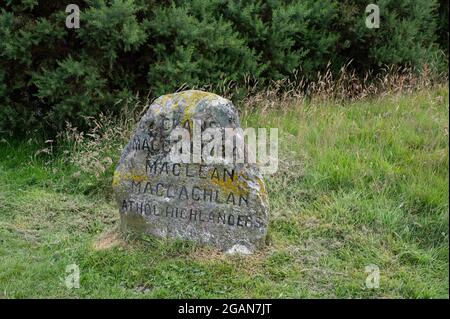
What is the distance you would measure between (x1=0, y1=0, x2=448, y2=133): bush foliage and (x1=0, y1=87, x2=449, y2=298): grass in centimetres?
71

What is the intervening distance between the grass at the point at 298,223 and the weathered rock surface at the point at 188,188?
0.16 meters

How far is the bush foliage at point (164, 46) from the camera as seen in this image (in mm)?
6418

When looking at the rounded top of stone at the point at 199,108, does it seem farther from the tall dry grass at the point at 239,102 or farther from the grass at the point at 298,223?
the tall dry grass at the point at 239,102

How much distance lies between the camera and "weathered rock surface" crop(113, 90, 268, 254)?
465 centimetres

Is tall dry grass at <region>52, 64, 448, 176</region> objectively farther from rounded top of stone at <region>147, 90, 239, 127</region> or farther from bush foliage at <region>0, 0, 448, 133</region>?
rounded top of stone at <region>147, 90, 239, 127</region>

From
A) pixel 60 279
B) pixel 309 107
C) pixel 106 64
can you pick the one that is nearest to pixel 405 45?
pixel 309 107

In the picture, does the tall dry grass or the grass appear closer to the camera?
the grass

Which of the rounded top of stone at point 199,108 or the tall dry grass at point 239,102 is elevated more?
the rounded top of stone at point 199,108

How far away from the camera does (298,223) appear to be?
5020 mm

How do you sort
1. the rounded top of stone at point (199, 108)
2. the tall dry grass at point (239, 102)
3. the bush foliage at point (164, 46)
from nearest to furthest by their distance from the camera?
the rounded top of stone at point (199, 108), the tall dry grass at point (239, 102), the bush foliage at point (164, 46)

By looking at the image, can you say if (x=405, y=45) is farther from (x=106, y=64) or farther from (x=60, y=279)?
(x=60, y=279)

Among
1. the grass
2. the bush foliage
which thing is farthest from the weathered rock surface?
the bush foliage

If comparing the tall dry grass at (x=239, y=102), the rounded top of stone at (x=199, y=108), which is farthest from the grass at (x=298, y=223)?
the rounded top of stone at (x=199, y=108)

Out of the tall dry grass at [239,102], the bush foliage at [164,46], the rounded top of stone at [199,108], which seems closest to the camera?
the rounded top of stone at [199,108]
